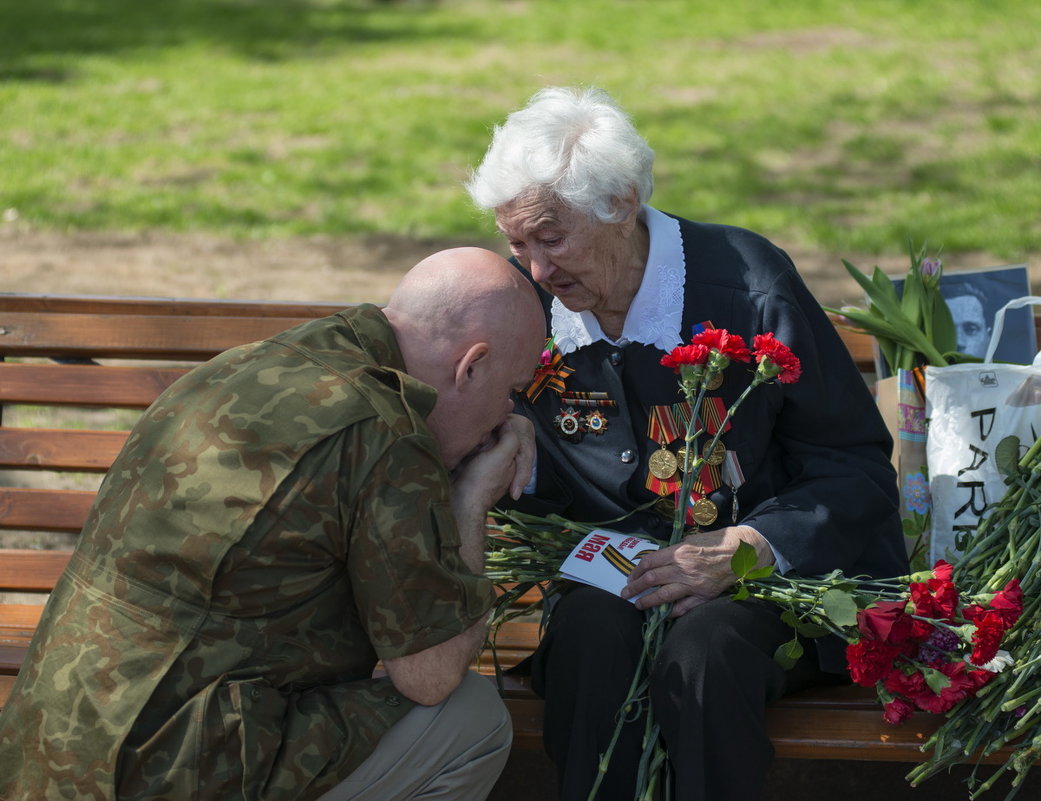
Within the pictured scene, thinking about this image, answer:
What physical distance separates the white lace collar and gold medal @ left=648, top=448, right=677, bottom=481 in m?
0.24

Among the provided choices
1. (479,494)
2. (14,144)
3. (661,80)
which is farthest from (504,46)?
(479,494)

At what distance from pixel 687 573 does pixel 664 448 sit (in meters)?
0.36

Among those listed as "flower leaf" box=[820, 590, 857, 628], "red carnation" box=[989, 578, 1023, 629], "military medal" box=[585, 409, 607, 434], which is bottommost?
"flower leaf" box=[820, 590, 857, 628]

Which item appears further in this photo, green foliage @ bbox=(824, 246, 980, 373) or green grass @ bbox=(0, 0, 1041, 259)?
green grass @ bbox=(0, 0, 1041, 259)

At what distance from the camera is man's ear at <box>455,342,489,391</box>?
8.25 feet

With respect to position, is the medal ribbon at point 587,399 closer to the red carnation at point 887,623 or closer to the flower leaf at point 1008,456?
the red carnation at point 887,623

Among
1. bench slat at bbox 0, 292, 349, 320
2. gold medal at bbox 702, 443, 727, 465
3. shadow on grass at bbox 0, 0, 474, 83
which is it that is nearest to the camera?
gold medal at bbox 702, 443, 727, 465

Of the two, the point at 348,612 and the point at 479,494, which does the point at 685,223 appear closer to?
the point at 479,494

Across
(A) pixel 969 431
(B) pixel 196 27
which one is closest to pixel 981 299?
(A) pixel 969 431

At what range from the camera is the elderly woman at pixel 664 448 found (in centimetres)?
272

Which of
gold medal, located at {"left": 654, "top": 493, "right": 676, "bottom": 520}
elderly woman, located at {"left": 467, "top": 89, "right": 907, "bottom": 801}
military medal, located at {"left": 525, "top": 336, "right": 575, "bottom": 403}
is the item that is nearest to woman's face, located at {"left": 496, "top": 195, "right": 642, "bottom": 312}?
elderly woman, located at {"left": 467, "top": 89, "right": 907, "bottom": 801}

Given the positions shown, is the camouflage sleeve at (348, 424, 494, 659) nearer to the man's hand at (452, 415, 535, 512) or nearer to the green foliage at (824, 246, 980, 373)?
the man's hand at (452, 415, 535, 512)

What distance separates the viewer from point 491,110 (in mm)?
9977

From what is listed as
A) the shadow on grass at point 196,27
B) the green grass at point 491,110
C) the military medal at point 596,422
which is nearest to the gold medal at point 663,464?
the military medal at point 596,422
